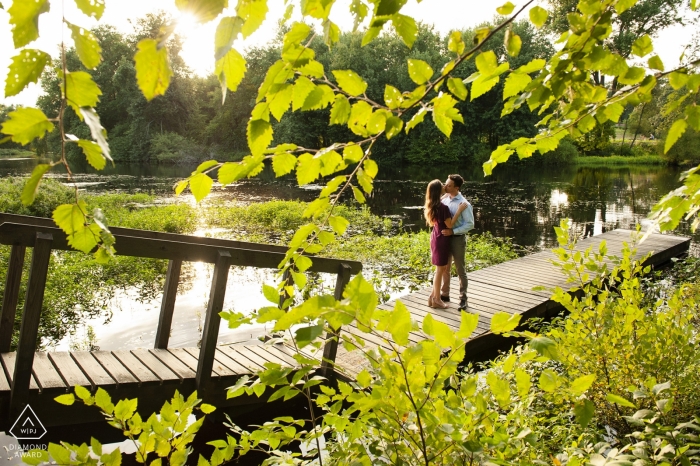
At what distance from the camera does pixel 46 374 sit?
375cm

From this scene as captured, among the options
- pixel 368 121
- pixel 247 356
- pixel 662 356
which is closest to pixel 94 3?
pixel 368 121

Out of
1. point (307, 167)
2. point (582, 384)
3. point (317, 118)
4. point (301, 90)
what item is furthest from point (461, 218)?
point (317, 118)

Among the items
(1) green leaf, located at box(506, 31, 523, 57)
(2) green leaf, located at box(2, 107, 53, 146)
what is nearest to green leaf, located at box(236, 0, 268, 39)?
(2) green leaf, located at box(2, 107, 53, 146)

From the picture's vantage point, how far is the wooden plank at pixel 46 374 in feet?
11.8

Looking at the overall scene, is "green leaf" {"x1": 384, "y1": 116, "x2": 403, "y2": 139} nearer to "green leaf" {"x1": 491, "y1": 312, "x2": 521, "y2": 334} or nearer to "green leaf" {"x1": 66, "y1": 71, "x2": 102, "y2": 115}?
"green leaf" {"x1": 491, "y1": 312, "x2": 521, "y2": 334}

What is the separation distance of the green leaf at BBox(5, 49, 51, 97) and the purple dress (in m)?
5.56

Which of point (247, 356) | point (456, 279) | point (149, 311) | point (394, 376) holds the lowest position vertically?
point (149, 311)

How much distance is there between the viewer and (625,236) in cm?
1307

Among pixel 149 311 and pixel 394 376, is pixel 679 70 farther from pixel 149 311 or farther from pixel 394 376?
pixel 149 311

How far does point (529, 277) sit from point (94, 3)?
880 centimetres

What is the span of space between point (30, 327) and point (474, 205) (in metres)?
18.8

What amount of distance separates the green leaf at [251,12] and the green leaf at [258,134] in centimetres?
28

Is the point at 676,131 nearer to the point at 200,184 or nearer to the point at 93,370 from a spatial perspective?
the point at 200,184

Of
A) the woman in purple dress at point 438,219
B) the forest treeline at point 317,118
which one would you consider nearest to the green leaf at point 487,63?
the woman in purple dress at point 438,219
